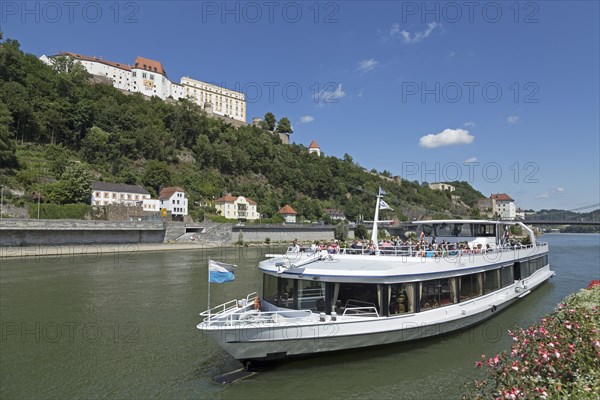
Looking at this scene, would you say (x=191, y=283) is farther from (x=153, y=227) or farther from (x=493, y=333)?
(x=153, y=227)

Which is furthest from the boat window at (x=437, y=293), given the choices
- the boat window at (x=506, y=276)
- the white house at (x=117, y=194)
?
the white house at (x=117, y=194)

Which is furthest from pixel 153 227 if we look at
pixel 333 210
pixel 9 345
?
pixel 333 210

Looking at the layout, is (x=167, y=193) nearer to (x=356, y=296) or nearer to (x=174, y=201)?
(x=174, y=201)

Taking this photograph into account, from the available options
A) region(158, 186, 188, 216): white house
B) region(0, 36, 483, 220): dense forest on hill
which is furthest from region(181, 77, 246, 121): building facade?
region(158, 186, 188, 216): white house

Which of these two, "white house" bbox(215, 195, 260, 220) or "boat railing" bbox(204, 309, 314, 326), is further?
"white house" bbox(215, 195, 260, 220)

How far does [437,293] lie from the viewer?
1355cm

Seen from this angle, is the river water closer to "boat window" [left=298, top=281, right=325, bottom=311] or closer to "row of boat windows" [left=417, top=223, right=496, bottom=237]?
"boat window" [left=298, top=281, right=325, bottom=311]

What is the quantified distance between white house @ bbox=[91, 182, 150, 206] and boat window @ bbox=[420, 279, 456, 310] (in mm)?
63420

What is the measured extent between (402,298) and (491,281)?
683 centimetres

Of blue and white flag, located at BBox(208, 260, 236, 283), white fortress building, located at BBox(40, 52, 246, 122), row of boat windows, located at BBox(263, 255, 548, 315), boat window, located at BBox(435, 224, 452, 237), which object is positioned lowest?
row of boat windows, located at BBox(263, 255, 548, 315)

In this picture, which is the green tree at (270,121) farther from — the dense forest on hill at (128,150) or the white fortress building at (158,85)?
the dense forest on hill at (128,150)

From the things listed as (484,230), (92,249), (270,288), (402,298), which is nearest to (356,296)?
(402,298)

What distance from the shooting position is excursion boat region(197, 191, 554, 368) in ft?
34.9

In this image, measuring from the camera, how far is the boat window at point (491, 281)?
1653cm
